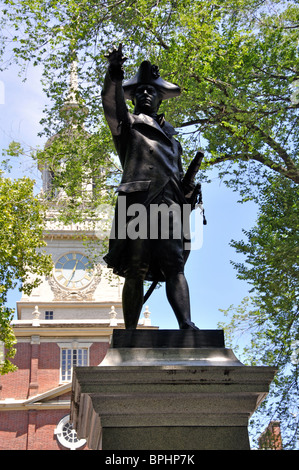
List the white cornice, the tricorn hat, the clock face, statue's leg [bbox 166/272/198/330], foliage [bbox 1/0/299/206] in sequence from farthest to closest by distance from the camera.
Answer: the clock face → the white cornice → foliage [bbox 1/0/299/206] → the tricorn hat → statue's leg [bbox 166/272/198/330]

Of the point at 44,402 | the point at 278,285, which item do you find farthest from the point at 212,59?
the point at 44,402

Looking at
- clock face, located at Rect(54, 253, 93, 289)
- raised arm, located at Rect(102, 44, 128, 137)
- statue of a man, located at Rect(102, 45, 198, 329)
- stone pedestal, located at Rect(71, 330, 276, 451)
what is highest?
clock face, located at Rect(54, 253, 93, 289)

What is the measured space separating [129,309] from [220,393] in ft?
3.83

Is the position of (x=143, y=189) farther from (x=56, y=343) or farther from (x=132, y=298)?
(x=56, y=343)

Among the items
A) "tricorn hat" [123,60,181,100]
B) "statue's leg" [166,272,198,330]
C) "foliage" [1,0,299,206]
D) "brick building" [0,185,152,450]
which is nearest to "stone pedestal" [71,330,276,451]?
"statue's leg" [166,272,198,330]

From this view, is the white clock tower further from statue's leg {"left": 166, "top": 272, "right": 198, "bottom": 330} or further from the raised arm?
statue's leg {"left": 166, "top": 272, "right": 198, "bottom": 330}

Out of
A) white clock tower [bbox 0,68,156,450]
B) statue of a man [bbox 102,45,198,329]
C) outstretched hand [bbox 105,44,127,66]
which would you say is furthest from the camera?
white clock tower [bbox 0,68,156,450]

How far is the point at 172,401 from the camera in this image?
4.30 meters

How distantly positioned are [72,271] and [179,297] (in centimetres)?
3921

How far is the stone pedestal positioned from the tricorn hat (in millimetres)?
2789

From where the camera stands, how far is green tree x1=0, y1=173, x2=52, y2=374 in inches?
779

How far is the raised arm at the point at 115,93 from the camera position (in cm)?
526

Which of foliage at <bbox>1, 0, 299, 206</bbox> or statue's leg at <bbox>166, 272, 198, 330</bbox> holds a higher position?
foliage at <bbox>1, 0, 299, 206</bbox>
